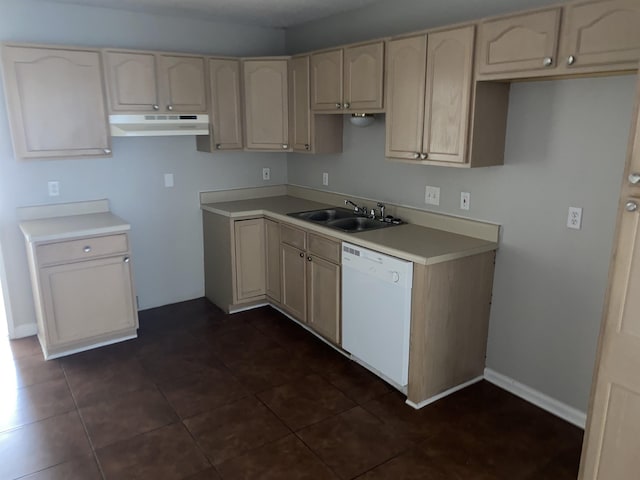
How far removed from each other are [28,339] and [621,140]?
13.6 ft

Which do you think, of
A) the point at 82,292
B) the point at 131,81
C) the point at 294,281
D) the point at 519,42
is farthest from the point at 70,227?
the point at 519,42

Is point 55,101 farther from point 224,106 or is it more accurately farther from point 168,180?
point 224,106

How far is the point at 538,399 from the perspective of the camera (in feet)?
9.25

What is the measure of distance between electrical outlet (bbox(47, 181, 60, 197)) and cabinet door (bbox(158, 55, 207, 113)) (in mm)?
983

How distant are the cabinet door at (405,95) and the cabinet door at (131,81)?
5.90 ft

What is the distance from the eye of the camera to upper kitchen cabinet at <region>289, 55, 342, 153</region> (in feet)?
12.6

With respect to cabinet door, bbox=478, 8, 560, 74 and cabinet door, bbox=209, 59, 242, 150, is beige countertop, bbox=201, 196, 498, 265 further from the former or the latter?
cabinet door, bbox=478, 8, 560, 74

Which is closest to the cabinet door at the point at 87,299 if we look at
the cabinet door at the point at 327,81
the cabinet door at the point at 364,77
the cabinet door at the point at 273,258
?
the cabinet door at the point at 273,258

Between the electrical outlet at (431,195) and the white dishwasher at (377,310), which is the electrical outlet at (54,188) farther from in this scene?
the electrical outlet at (431,195)

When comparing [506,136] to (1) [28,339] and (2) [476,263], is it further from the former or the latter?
(1) [28,339]

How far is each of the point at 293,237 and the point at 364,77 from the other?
1.29 meters

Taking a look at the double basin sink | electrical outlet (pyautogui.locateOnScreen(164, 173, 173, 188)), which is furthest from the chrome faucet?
electrical outlet (pyautogui.locateOnScreen(164, 173, 173, 188))

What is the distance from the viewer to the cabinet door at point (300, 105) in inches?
150

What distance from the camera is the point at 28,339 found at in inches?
146
